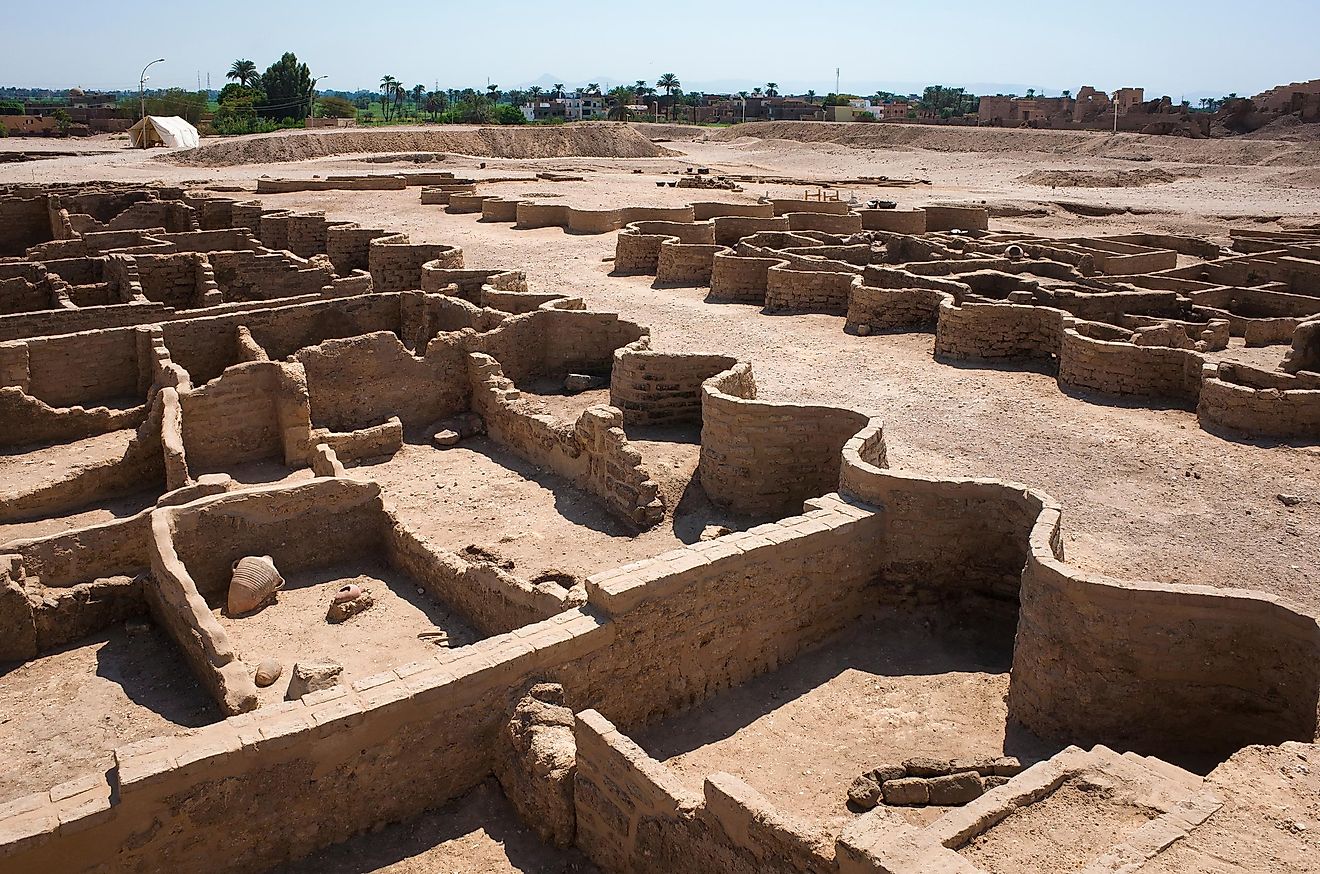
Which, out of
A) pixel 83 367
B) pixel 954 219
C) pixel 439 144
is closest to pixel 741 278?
pixel 954 219

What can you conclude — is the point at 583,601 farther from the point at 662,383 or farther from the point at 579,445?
the point at 662,383

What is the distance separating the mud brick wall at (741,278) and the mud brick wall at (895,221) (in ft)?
28.6

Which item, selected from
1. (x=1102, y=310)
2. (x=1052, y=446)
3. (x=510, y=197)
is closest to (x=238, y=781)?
(x=1052, y=446)

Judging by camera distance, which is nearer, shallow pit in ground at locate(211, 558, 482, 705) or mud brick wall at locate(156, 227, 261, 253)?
shallow pit in ground at locate(211, 558, 482, 705)

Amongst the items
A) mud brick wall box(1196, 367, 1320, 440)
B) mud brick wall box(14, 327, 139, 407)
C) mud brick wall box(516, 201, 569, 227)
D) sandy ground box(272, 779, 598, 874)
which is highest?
mud brick wall box(516, 201, 569, 227)

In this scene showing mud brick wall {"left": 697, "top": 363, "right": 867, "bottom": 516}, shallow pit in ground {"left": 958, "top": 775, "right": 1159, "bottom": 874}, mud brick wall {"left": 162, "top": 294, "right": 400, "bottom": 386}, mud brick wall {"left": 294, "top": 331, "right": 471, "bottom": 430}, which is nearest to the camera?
shallow pit in ground {"left": 958, "top": 775, "right": 1159, "bottom": 874}

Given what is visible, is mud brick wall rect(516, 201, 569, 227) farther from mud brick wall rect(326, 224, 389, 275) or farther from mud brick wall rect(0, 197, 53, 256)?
mud brick wall rect(0, 197, 53, 256)

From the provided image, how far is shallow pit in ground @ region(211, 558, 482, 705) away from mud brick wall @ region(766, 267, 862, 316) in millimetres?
12089

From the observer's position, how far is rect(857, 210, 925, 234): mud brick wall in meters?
30.2

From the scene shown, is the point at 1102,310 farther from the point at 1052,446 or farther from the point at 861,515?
the point at 861,515

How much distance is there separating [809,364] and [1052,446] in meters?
5.02

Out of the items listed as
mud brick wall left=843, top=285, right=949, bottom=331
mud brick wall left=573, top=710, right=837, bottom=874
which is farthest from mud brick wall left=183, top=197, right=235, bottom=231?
mud brick wall left=573, top=710, right=837, bottom=874

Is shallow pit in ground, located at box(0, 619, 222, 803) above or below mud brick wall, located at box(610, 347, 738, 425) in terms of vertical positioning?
below

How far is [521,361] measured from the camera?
1755 cm
